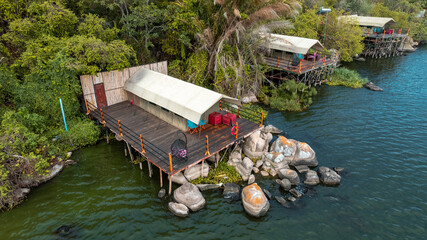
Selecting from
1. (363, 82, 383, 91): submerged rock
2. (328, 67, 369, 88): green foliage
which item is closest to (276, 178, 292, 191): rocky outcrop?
(328, 67, 369, 88): green foliage

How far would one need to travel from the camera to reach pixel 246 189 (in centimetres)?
1684

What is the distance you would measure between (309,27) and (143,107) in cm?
3263

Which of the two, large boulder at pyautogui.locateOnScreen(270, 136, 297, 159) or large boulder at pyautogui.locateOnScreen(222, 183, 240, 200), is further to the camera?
large boulder at pyautogui.locateOnScreen(270, 136, 297, 159)

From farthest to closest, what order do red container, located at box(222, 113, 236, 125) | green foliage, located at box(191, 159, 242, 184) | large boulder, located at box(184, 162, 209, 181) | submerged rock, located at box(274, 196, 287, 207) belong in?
red container, located at box(222, 113, 236, 125), green foliage, located at box(191, 159, 242, 184), large boulder, located at box(184, 162, 209, 181), submerged rock, located at box(274, 196, 287, 207)

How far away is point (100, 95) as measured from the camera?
79.0 feet

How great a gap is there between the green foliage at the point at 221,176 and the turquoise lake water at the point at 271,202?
0.98 meters

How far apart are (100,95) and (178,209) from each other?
14.0 m

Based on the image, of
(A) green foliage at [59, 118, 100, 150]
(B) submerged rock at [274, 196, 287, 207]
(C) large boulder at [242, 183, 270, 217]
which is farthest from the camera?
(A) green foliage at [59, 118, 100, 150]

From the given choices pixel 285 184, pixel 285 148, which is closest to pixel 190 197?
pixel 285 184

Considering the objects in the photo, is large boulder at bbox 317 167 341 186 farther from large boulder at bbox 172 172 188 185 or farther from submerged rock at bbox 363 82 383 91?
submerged rock at bbox 363 82 383 91

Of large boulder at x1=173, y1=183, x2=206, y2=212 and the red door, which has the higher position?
the red door

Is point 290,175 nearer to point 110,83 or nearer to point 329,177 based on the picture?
point 329,177

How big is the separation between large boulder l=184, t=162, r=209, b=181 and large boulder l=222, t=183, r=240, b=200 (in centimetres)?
178

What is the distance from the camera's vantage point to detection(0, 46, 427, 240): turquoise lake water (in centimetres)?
1495
